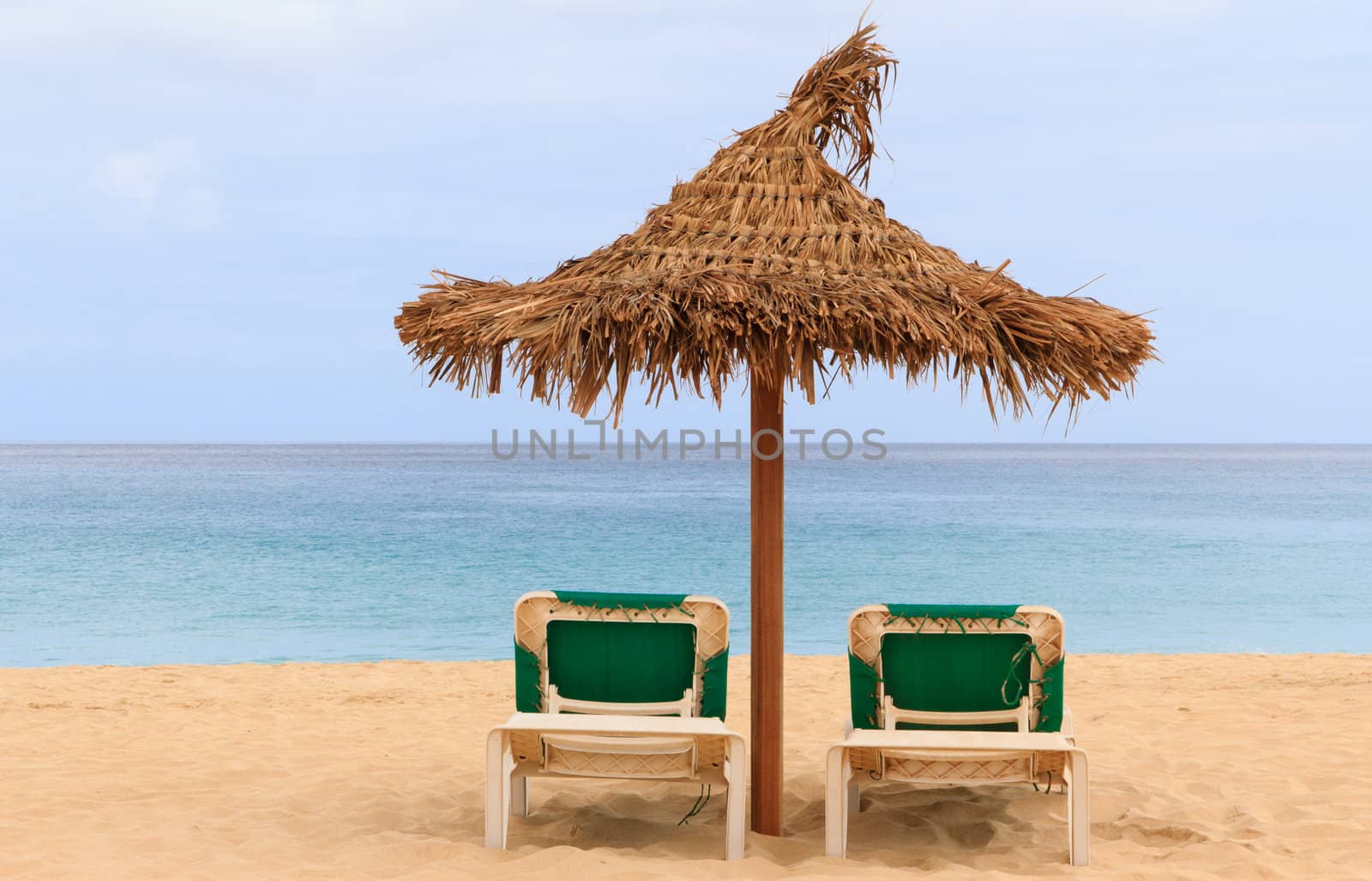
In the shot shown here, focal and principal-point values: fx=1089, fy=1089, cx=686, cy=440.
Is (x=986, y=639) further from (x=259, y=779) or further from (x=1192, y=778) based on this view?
(x=259, y=779)

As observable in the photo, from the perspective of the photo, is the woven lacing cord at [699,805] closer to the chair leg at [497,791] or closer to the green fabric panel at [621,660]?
the green fabric panel at [621,660]

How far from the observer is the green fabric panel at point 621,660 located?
3715 millimetres

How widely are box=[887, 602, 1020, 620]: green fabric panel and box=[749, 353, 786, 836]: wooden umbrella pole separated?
40 centimetres

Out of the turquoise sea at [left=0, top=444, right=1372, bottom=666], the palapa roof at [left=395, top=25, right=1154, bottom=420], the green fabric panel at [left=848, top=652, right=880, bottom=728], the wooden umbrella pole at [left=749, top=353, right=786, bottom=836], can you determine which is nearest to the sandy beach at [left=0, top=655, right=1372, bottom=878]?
the wooden umbrella pole at [left=749, top=353, right=786, bottom=836]

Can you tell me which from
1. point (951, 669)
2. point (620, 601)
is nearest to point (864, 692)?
point (951, 669)

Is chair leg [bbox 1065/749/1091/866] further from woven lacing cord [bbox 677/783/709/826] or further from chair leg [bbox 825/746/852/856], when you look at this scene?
woven lacing cord [bbox 677/783/709/826]

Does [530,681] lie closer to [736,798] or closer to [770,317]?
[736,798]

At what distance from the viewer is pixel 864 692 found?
12.0 feet

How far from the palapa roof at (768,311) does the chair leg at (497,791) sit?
1062 millimetres

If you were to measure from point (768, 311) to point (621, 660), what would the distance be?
138 centimetres

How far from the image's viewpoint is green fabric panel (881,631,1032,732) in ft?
11.8

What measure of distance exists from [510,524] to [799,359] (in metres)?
22.8

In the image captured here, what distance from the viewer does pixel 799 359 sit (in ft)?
10.2

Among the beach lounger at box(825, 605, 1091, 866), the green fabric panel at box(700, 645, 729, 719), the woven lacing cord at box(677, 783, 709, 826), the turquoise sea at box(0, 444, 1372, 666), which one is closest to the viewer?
the beach lounger at box(825, 605, 1091, 866)
